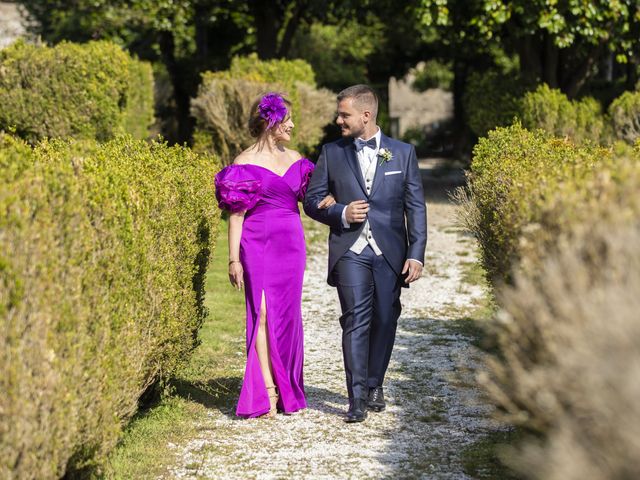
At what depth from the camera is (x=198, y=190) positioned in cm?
694

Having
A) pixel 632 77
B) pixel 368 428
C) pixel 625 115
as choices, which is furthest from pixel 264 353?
pixel 632 77

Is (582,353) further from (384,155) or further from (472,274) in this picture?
(472,274)

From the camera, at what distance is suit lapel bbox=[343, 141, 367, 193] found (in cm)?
640

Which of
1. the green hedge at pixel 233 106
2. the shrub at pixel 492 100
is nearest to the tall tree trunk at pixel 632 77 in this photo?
the shrub at pixel 492 100

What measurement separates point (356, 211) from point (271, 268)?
762mm

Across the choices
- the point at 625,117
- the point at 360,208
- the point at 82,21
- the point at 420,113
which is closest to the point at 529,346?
the point at 360,208

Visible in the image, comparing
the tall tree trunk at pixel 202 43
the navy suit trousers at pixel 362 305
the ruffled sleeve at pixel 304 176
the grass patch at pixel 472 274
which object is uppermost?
the tall tree trunk at pixel 202 43

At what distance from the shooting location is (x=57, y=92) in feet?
50.9

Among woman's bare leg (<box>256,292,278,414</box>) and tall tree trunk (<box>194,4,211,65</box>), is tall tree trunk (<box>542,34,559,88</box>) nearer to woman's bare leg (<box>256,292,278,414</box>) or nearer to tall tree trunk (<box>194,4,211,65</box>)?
tall tree trunk (<box>194,4,211,65</box>)

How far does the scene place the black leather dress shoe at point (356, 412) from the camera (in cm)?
630

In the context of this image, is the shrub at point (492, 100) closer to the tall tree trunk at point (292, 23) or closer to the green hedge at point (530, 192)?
the tall tree trunk at point (292, 23)

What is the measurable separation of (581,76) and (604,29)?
243cm

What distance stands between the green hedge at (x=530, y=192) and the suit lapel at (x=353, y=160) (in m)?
0.82

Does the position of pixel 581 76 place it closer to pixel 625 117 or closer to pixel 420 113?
pixel 625 117
